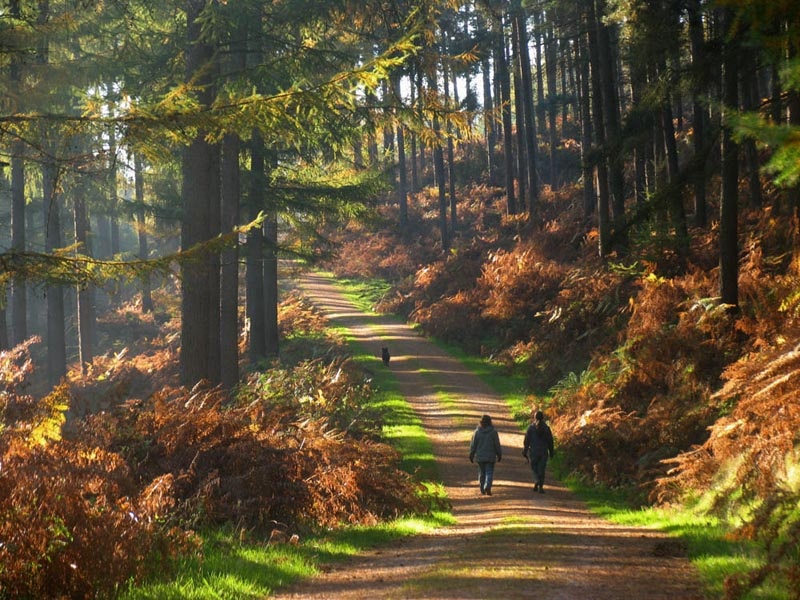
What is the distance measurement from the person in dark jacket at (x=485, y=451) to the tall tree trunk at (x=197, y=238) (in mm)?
5290

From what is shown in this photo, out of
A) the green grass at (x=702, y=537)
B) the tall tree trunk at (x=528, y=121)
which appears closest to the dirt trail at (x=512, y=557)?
the green grass at (x=702, y=537)

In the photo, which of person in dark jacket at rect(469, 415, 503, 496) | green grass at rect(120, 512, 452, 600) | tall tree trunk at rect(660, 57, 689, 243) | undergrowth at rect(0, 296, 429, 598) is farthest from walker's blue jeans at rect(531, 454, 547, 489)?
tall tree trunk at rect(660, 57, 689, 243)

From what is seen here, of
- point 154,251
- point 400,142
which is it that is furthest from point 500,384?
point 154,251

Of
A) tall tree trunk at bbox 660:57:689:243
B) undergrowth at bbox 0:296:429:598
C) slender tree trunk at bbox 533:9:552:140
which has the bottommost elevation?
undergrowth at bbox 0:296:429:598

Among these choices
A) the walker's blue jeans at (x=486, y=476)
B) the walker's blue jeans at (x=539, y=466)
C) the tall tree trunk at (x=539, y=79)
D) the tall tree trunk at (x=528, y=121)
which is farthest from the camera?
the tall tree trunk at (x=539, y=79)

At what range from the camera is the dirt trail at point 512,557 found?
786 centimetres

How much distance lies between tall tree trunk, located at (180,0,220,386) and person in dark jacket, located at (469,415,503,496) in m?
5.29

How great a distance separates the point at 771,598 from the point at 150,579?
205 inches

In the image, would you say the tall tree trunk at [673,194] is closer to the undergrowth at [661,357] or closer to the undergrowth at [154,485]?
the undergrowth at [661,357]

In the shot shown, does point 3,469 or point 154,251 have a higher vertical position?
point 154,251

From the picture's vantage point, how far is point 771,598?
6695 millimetres

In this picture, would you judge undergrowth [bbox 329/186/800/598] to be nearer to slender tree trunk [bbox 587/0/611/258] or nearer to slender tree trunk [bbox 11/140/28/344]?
slender tree trunk [bbox 587/0/611/258]

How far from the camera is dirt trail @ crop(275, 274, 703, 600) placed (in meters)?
7.86

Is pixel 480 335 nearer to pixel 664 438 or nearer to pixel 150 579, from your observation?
pixel 664 438
